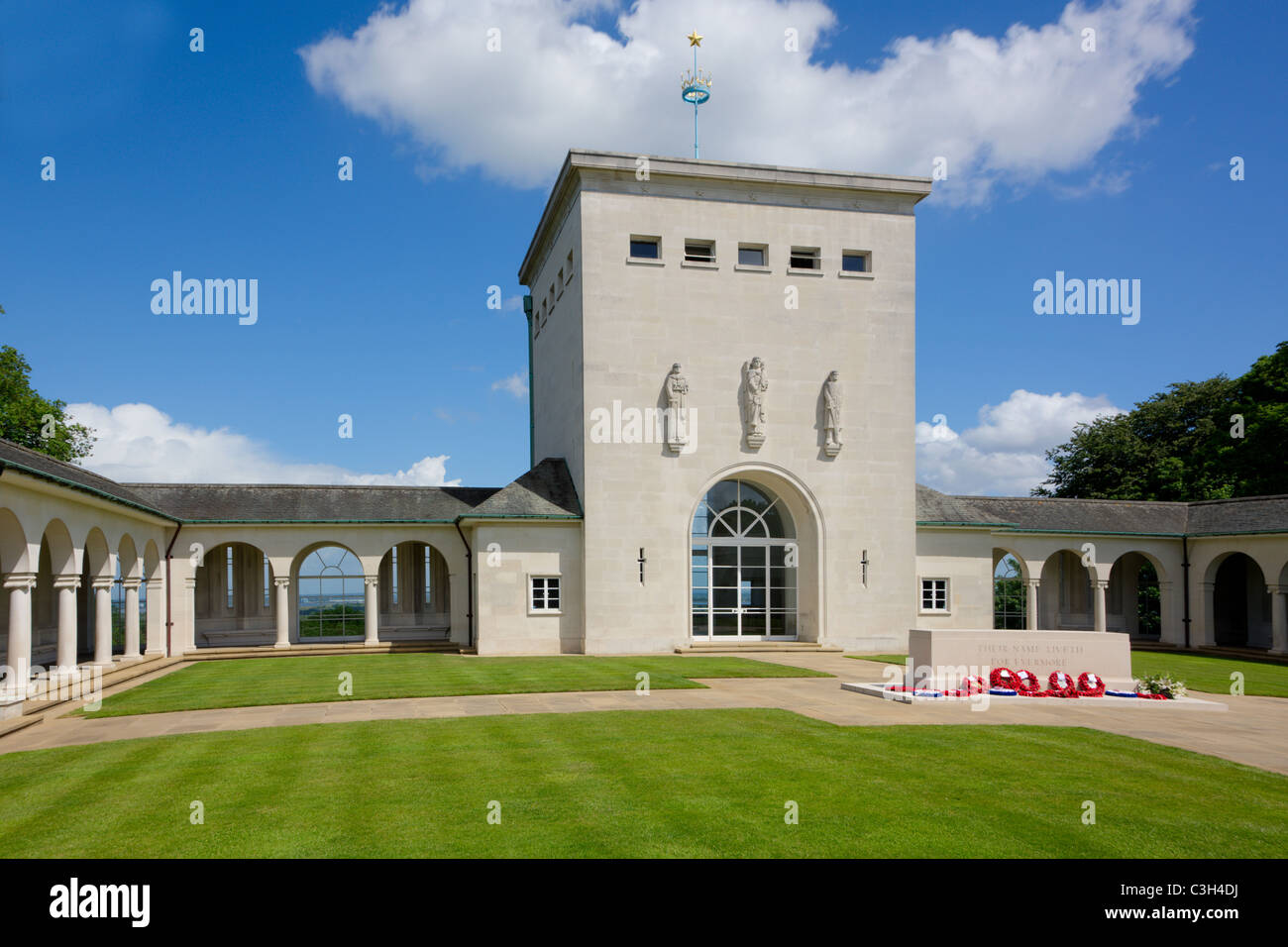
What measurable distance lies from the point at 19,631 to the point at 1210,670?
31441mm

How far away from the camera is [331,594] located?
37750 mm

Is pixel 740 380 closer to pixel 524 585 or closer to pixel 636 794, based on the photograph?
pixel 524 585

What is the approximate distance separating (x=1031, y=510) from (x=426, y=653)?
25.3 m

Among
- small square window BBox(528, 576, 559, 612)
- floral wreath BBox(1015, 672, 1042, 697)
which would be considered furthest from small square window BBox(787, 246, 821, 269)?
floral wreath BBox(1015, 672, 1042, 697)

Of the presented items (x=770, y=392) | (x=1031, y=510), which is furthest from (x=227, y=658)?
(x=1031, y=510)

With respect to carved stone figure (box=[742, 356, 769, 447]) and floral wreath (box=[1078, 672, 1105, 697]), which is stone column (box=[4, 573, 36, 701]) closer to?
carved stone figure (box=[742, 356, 769, 447])

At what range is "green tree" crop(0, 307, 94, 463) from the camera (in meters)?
41.4

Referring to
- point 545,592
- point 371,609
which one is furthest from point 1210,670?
point 371,609

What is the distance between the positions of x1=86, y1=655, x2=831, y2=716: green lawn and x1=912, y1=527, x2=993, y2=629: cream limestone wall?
930 cm

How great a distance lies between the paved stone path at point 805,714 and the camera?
14.6 m

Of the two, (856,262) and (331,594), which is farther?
(331,594)
